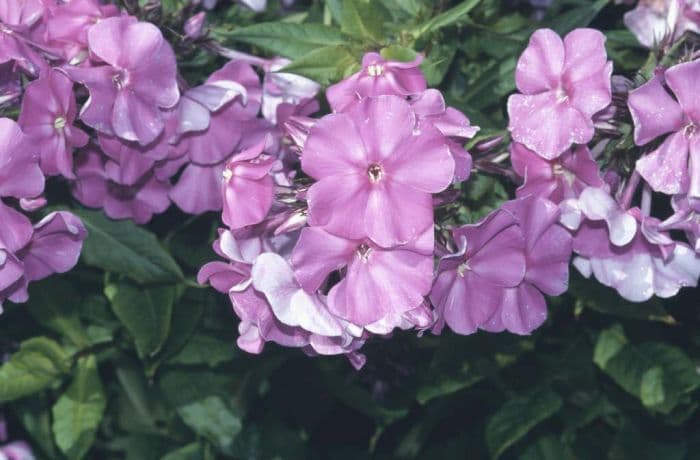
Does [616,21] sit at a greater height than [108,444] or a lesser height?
greater

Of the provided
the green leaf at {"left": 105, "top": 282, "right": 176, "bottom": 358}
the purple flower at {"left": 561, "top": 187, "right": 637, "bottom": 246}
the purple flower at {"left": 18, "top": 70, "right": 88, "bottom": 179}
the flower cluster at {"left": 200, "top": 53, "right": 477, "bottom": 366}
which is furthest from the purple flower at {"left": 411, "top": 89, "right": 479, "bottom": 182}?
the green leaf at {"left": 105, "top": 282, "right": 176, "bottom": 358}

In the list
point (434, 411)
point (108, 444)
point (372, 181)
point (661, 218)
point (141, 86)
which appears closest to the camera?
point (372, 181)

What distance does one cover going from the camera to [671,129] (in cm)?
110

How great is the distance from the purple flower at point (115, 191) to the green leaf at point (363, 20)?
0.26 metres

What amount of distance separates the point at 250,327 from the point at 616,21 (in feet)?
2.13

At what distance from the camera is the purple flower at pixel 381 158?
1.03 metres

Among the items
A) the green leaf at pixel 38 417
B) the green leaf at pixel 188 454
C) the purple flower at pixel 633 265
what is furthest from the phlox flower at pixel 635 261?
the green leaf at pixel 38 417

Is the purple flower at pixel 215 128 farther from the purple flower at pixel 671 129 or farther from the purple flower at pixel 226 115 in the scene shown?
the purple flower at pixel 671 129

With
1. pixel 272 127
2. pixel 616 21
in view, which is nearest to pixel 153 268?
pixel 272 127

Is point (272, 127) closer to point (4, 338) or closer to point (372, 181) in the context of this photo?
point (372, 181)

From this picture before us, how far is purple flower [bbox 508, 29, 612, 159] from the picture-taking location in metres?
1.12

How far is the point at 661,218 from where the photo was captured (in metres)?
1.33

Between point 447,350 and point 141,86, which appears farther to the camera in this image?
point 447,350

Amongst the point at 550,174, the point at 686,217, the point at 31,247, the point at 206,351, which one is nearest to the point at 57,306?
the point at 206,351
